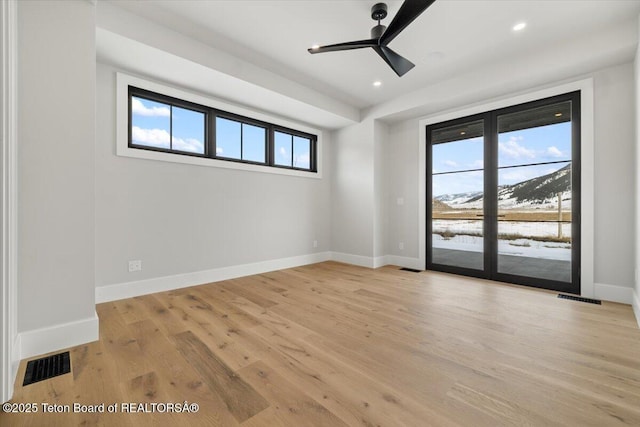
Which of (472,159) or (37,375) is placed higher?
(472,159)

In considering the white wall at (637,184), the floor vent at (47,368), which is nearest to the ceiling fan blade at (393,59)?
the white wall at (637,184)

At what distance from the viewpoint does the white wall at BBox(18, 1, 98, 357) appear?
178 cm

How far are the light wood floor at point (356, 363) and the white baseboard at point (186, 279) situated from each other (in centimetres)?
17

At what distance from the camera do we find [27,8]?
1.80 m

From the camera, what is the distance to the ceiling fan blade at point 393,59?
8.42ft

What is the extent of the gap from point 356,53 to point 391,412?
3.38 metres

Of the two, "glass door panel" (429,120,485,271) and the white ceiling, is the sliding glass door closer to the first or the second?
"glass door panel" (429,120,485,271)

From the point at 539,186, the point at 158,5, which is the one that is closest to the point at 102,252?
the point at 158,5

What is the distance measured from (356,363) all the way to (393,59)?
2.73m

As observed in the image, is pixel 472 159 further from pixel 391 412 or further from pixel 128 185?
pixel 128 185

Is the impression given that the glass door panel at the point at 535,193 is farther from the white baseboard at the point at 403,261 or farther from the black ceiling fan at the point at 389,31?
the black ceiling fan at the point at 389,31

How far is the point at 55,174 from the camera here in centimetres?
188

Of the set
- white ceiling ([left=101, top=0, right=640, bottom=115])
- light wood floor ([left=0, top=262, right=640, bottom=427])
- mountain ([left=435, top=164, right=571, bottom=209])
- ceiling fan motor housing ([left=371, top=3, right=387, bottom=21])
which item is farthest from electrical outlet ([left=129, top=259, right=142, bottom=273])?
mountain ([left=435, top=164, right=571, bottom=209])

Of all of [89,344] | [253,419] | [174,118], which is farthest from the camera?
[174,118]
